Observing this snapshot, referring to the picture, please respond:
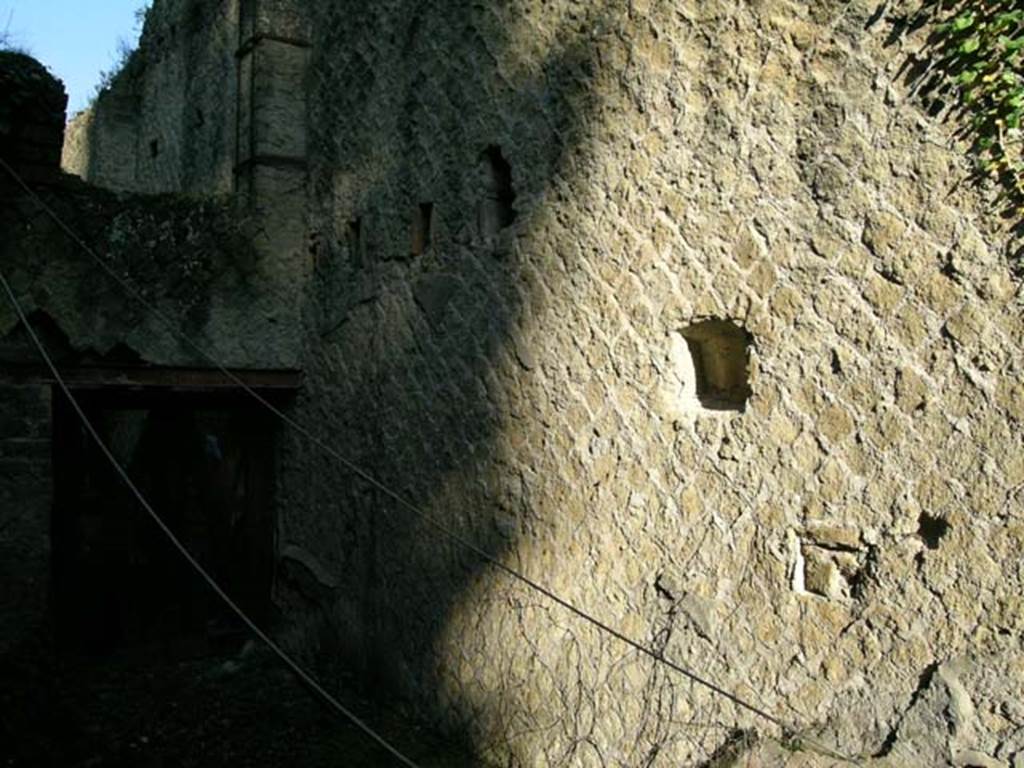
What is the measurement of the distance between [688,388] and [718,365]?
0.43ft

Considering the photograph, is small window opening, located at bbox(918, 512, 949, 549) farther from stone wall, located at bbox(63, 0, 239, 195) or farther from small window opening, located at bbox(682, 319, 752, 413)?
stone wall, located at bbox(63, 0, 239, 195)

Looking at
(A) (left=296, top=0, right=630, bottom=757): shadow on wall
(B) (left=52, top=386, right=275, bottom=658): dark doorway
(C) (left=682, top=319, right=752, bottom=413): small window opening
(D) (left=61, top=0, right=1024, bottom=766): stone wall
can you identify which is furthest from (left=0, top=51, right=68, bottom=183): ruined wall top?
(C) (left=682, top=319, right=752, bottom=413): small window opening

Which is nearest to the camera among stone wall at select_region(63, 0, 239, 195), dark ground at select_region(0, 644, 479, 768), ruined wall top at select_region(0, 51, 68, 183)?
dark ground at select_region(0, 644, 479, 768)

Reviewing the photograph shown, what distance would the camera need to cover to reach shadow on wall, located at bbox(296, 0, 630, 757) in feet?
13.4

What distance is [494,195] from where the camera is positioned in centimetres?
434

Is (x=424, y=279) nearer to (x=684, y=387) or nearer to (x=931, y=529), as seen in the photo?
(x=684, y=387)

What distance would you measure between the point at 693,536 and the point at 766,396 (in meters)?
0.52

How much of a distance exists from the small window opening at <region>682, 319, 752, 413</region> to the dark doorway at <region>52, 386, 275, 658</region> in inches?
130

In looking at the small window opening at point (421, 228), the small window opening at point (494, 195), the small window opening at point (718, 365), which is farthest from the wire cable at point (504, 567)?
the small window opening at point (494, 195)

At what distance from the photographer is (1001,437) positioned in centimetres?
258

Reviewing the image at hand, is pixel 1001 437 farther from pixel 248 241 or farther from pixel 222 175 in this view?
pixel 222 175

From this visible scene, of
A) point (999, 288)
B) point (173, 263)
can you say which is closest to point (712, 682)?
point (999, 288)

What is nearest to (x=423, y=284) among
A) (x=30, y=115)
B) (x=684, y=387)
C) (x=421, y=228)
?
(x=421, y=228)

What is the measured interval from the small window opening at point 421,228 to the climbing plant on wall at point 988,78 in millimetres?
2604
